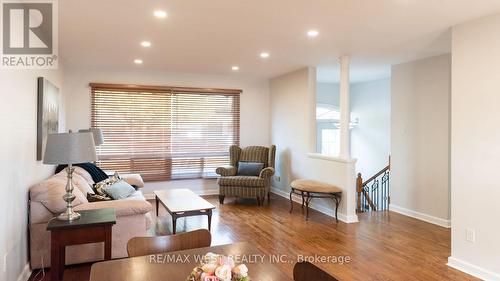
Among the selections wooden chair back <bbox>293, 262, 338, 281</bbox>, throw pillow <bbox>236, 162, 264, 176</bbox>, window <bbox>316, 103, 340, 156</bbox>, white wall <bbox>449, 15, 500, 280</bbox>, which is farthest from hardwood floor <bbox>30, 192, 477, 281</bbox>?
window <bbox>316, 103, 340, 156</bbox>

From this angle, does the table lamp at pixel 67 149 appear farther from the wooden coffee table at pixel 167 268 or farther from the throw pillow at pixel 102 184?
the throw pillow at pixel 102 184

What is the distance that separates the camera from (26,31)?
9.91ft

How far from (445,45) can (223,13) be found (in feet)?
9.67

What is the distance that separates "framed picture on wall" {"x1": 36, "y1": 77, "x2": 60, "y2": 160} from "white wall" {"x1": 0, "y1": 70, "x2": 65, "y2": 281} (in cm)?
9

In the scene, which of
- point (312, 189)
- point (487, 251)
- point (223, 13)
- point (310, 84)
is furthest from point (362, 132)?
point (223, 13)

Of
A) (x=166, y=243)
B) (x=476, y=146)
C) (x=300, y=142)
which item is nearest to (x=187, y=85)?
(x=300, y=142)

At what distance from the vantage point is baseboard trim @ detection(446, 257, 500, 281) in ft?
9.95

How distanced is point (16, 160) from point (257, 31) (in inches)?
103

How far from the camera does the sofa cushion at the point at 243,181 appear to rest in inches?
230

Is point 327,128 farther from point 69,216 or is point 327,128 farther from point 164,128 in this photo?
point 69,216

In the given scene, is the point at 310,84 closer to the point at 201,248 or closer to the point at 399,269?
the point at 399,269

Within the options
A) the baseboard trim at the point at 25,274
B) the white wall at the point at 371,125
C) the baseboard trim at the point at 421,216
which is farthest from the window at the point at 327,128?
the baseboard trim at the point at 25,274

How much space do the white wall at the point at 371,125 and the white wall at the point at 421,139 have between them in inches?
60.6

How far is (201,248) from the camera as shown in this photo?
1781 mm
